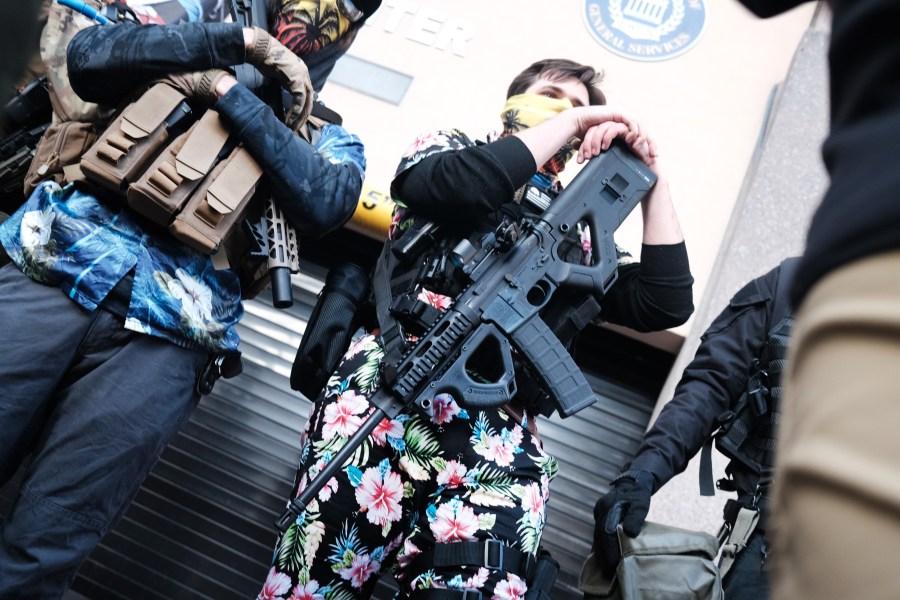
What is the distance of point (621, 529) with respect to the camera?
1.75m

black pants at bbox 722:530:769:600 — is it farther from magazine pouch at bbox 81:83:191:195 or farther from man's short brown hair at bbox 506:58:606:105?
magazine pouch at bbox 81:83:191:195

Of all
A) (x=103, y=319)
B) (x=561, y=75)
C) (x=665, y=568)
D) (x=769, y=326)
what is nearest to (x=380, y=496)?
(x=665, y=568)

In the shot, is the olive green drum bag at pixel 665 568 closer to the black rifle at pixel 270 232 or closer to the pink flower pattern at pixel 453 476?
the pink flower pattern at pixel 453 476

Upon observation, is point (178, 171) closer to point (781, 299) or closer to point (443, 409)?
point (443, 409)

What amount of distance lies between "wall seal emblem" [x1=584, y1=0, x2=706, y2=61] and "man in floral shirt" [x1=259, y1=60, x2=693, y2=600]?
1.85 m

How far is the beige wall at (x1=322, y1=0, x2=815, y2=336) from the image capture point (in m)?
3.49

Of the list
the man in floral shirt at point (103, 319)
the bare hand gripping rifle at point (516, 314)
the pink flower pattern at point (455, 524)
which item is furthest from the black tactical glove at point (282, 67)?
the pink flower pattern at point (455, 524)

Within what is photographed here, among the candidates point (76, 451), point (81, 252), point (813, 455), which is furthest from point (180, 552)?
point (813, 455)

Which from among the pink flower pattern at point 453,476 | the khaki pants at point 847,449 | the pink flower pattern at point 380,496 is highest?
the khaki pants at point 847,449

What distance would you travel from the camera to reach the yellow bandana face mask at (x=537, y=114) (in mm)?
2176

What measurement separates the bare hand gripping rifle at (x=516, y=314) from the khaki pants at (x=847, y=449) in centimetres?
131

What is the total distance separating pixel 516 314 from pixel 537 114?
0.69 metres

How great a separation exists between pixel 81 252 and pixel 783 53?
3440 millimetres

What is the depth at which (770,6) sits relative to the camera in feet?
2.02
